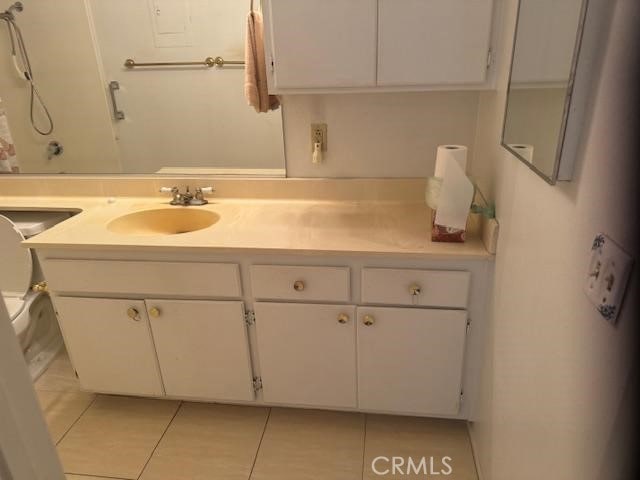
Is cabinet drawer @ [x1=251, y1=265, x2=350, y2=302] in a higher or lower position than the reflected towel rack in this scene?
lower

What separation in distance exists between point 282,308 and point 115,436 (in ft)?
2.99

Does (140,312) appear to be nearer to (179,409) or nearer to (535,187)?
(179,409)

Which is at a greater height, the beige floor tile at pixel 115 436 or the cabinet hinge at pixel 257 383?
the cabinet hinge at pixel 257 383

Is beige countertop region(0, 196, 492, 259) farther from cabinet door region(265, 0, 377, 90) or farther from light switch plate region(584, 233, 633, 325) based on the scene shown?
light switch plate region(584, 233, 633, 325)

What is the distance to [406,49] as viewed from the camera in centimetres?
135

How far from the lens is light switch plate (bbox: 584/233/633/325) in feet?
Result: 1.90

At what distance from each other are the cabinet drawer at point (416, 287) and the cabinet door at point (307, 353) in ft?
0.40

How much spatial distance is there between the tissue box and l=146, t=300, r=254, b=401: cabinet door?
2.35 ft

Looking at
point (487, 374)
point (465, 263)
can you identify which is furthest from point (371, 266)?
point (487, 374)

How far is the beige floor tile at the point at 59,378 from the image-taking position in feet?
6.56

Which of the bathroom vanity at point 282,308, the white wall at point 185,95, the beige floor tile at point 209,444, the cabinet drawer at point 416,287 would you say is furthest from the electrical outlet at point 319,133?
the beige floor tile at point 209,444

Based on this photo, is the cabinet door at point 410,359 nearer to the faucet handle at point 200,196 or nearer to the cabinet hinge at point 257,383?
the cabinet hinge at point 257,383

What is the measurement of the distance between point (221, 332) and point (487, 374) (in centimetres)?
93

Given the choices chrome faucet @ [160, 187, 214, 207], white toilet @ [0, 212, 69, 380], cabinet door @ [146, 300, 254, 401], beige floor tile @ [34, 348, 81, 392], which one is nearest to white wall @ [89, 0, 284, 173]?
chrome faucet @ [160, 187, 214, 207]
